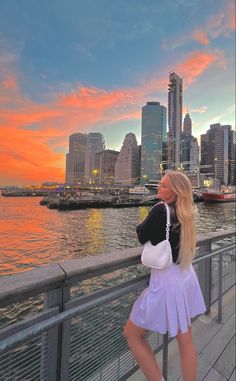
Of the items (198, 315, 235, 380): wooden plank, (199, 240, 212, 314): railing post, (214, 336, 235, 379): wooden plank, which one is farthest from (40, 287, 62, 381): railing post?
(199, 240, 212, 314): railing post

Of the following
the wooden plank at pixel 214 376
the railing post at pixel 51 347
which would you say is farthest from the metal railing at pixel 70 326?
the wooden plank at pixel 214 376

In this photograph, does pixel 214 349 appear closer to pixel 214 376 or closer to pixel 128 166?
pixel 214 376

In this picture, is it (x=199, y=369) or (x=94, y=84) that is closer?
(x=199, y=369)

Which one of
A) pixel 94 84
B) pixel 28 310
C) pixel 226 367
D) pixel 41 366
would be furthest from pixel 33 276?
pixel 94 84

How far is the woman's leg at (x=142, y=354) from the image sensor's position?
211 cm

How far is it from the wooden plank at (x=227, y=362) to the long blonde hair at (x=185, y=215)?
159 centimetres

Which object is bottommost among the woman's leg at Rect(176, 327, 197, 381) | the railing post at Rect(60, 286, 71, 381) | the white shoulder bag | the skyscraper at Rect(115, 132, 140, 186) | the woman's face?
the woman's leg at Rect(176, 327, 197, 381)

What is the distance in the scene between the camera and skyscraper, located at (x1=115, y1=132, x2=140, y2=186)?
610 feet

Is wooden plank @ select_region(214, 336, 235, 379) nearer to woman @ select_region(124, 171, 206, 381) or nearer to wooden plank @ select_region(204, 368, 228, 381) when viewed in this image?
wooden plank @ select_region(204, 368, 228, 381)

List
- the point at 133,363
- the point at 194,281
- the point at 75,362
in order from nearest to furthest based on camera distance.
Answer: the point at 75,362 < the point at 194,281 < the point at 133,363

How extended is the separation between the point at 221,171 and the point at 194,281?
197274 millimetres

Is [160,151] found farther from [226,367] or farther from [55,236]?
[226,367]

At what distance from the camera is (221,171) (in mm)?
184875

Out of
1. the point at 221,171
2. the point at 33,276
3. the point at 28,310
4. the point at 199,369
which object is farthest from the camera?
the point at 221,171
